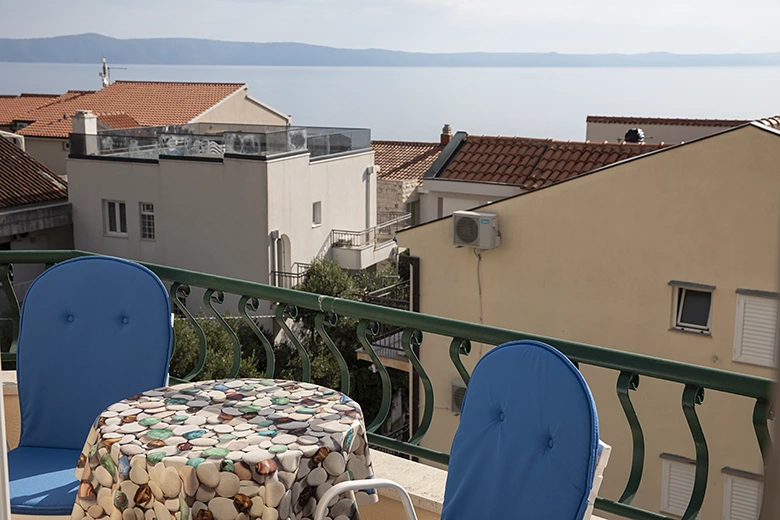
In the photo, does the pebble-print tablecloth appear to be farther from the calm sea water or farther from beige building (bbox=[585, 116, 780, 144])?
the calm sea water

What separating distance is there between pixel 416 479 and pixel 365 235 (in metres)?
25.5

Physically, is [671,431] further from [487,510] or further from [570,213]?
[487,510]

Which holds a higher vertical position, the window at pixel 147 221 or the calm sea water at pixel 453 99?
the calm sea water at pixel 453 99

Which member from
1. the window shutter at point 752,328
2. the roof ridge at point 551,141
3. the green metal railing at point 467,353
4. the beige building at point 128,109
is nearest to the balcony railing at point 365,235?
the roof ridge at point 551,141

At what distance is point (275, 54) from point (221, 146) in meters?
129

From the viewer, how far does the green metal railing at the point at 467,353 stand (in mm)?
2283

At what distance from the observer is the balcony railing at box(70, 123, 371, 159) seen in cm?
2458

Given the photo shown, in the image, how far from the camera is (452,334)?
2.72m

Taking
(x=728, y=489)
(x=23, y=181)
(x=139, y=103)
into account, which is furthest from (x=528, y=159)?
(x=139, y=103)

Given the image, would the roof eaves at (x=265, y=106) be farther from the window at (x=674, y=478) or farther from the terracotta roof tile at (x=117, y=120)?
the window at (x=674, y=478)

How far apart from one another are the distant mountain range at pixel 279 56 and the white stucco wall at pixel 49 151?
4950cm

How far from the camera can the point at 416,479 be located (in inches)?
115

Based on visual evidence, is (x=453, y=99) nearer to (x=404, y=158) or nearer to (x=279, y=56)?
(x=279, y=56)

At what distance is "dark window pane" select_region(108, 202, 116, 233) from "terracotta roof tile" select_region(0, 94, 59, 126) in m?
13.7
